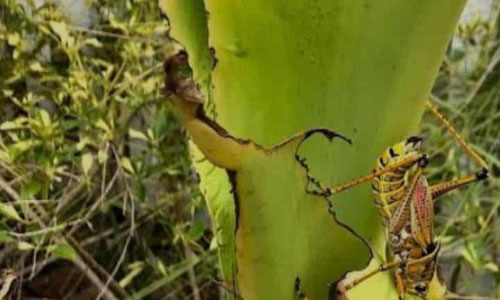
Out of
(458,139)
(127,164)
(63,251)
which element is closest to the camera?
(458,139)

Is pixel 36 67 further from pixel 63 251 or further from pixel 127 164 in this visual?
pixel 63 251

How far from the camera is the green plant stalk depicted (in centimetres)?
39

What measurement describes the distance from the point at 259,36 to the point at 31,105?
0.74 meters

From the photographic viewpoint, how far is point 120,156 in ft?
4.03

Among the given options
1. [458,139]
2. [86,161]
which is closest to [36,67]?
[86,161]

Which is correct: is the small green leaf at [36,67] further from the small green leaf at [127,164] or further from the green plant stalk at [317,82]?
the green plant stalk at [317,82]

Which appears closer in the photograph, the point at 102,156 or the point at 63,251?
the point at 63,251

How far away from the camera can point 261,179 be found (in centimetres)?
38

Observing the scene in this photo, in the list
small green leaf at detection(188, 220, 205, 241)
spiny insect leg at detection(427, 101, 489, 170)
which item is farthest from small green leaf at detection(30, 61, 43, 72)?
spiny insect leg at detection(427, 101, 489, 170)

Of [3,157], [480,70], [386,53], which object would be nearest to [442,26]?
[386,53]

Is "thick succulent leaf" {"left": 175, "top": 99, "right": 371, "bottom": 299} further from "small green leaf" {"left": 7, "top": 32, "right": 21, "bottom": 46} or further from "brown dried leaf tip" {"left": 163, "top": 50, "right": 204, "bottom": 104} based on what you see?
"small green leaf" {"left": 7, "top": 32, "right": 21, "bottom": 46}

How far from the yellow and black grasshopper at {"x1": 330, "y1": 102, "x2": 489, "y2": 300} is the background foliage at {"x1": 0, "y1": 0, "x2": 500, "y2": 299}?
61 centimetres

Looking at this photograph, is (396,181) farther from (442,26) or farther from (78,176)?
(78,176)

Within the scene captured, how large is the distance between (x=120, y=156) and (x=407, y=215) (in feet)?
2.76
